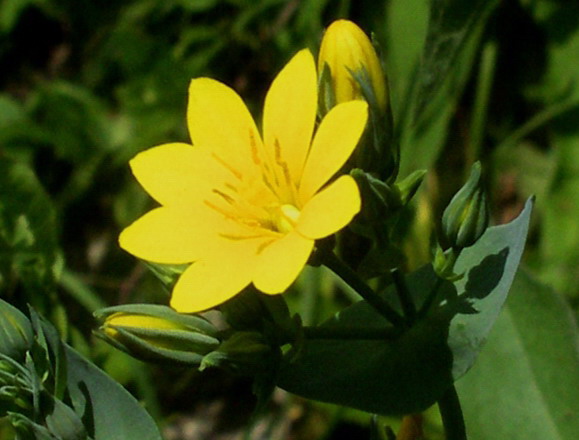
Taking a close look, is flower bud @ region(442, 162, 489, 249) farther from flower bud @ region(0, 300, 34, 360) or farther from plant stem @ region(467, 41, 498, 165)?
plant stem @ region(467, 41, 498, 165)

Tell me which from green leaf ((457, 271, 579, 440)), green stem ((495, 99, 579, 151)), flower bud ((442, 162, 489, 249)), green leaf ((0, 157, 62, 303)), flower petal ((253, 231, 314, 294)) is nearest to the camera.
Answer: flower petal ((253, 231, 314, 294))

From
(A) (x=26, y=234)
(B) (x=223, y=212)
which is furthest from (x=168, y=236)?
(A) (x=26, y=234)

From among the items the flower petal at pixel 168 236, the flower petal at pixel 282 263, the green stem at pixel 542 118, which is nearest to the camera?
the flower petal at pixel 282 263

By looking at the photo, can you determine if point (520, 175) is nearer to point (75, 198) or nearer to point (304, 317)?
point (304, 317)

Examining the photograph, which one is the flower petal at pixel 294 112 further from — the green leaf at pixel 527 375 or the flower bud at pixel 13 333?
the green leaf at pixel 527 375

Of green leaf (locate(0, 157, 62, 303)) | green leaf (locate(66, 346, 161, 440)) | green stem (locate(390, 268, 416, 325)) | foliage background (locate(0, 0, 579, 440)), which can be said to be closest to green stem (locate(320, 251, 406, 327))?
green stem (locate(390, 268, 416, 325))

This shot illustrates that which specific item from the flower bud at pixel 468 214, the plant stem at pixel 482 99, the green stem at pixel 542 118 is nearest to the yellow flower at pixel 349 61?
the flower bud at pixel 468 214
